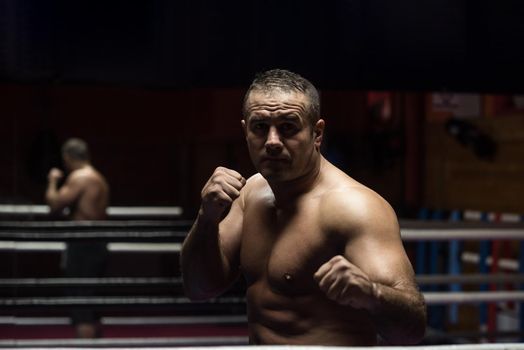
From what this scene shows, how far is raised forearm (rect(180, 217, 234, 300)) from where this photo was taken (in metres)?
2.16

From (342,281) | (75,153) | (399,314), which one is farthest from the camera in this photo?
(75,153)

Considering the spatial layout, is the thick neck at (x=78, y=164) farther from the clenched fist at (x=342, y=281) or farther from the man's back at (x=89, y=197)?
the clenched fist at (x=342, y=281)

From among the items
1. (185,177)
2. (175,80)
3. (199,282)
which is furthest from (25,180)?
(199,282)

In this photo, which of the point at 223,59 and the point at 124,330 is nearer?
the point at 223,59

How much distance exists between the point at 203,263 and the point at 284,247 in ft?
0.73

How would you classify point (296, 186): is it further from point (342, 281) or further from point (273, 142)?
point (342, 281)

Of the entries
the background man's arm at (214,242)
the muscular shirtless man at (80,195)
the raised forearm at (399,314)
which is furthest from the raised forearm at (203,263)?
the muscular shirtless man at (80,195)

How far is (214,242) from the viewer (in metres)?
2.17

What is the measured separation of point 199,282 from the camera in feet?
7.31

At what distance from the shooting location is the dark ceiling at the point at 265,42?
9.95 feet

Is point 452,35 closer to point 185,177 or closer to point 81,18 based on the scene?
point 81,18

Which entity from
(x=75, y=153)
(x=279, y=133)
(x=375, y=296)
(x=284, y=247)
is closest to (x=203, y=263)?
(x=284, y=247)

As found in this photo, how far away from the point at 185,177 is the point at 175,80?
5.70 metres

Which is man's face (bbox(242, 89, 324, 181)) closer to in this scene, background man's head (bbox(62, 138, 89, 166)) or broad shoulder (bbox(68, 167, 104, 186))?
broad shoulder (bbox(68, 167, 104, 186))
